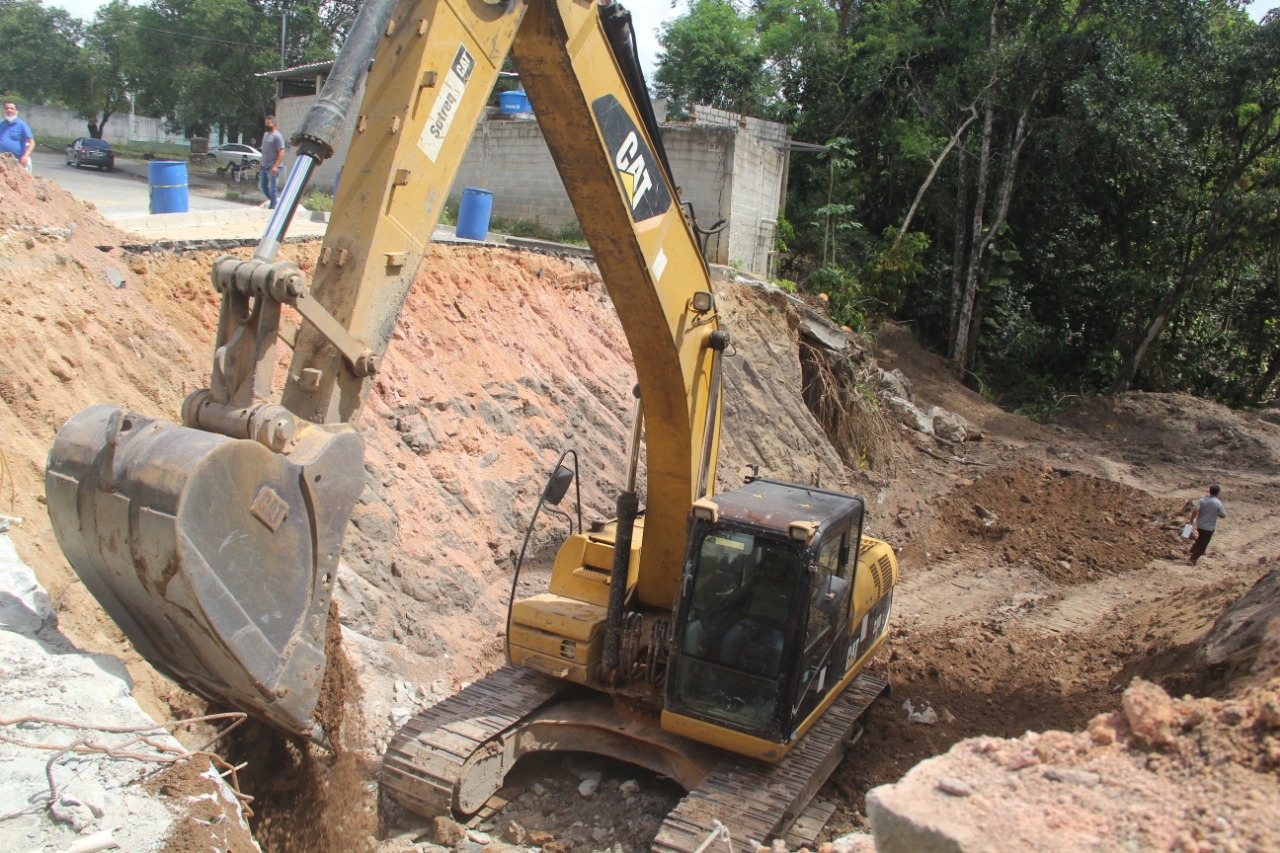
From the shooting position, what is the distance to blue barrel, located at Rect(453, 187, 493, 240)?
1357 centimetres

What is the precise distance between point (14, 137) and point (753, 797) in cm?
1096

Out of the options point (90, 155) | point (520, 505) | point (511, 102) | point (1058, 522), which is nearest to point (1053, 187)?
point (1058, 522)

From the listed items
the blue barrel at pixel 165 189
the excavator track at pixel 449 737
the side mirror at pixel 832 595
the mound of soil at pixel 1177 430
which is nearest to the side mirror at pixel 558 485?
the excavator track at pixel 449 737

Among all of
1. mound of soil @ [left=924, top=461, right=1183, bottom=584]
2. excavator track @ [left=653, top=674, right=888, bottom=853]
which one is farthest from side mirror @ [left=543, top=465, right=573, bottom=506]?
mound of soil @ [left=924, top=461, right=1183, bottom=584]

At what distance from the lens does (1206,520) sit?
12531 mm

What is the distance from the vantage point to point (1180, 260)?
21734mm

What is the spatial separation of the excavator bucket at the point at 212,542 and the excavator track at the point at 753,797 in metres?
2.40

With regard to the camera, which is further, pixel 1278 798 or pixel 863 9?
pixel 863 9

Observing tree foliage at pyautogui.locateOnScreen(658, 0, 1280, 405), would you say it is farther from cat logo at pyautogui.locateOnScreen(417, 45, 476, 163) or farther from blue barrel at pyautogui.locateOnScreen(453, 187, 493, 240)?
cat logo at pyautogui.locateOnScreen(417, 45, 476, 163)

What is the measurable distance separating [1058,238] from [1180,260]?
2.72 metres

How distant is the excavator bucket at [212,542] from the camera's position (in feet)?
11.3

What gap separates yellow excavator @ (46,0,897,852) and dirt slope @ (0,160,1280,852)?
78cm

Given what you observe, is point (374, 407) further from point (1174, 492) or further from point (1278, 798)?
point (1174, 492)

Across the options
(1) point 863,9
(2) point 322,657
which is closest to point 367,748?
(2) point 322,657
